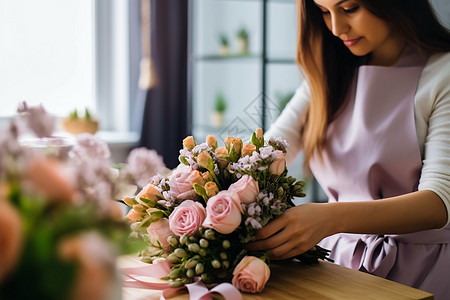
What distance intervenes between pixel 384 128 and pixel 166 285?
832mm

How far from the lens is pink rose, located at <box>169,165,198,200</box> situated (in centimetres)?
96

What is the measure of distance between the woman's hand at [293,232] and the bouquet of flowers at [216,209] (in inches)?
0.9

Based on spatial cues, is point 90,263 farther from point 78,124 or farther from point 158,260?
point 78,124

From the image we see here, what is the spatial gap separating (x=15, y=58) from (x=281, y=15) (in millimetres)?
1619

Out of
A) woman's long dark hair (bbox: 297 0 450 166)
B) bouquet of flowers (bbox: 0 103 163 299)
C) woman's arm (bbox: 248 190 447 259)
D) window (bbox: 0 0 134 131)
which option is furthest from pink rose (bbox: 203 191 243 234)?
window (bbox: 0 0 134 131)

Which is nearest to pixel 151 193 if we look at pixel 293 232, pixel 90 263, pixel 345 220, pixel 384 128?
pixel 293 232

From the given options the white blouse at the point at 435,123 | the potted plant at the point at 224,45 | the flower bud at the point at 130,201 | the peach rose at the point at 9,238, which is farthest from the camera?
the potted plant at the point at 224,45

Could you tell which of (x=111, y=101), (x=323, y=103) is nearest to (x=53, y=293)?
(x=323, y=103)

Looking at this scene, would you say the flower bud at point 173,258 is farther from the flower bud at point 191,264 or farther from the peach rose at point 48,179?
the peach rose at point 48,179

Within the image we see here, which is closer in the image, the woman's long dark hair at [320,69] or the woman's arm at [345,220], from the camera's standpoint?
the woman's arm at [345,220]

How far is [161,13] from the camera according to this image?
10.5 feet

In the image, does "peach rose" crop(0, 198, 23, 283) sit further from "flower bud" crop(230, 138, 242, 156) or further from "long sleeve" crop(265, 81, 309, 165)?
"long sleeve" crop(265, 81, 309, 165)

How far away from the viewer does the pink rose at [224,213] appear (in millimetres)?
865

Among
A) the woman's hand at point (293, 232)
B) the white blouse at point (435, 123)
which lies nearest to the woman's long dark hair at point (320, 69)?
the white blouse at point (435, 123)
